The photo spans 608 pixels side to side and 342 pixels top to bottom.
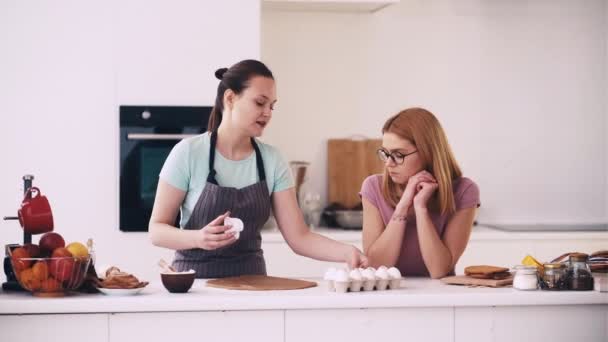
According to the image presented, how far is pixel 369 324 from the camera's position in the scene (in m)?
2.27

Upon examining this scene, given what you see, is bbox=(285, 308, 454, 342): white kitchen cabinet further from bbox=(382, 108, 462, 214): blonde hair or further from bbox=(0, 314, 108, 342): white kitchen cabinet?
bbox=(382, 108, 462, 214): blonde hair

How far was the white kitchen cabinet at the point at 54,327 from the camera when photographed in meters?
2.17

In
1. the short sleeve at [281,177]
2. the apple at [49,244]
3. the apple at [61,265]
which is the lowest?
the apple at [61,265]

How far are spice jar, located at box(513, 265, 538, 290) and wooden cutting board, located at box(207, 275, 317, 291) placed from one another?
0.57 meters

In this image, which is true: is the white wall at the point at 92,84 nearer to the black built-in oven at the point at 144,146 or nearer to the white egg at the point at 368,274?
the black built-in oven at the point at 144,146

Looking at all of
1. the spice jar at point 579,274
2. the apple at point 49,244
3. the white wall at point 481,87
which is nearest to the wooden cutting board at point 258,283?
the apple at point 49,244

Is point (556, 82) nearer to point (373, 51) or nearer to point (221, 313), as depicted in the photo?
point (373, 51)

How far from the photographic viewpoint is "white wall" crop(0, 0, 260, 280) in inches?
166

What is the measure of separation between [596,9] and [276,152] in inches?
116

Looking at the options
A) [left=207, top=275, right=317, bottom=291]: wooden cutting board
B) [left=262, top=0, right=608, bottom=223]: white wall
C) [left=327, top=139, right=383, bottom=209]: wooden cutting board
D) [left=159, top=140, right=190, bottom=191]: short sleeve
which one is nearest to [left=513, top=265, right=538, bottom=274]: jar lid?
[left=207, top=275, right=317, bottom=291]: wooden cutting board

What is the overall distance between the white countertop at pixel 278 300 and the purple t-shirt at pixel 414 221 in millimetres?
503

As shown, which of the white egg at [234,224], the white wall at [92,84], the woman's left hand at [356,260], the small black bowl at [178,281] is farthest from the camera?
the white wall at [92,84]

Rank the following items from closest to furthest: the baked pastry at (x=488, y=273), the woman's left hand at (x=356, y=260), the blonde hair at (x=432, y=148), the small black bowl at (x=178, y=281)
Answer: the small black bowl at (x=178, y=281)
the baked pastry at (x=488, y=273)
the woman's left hand at (x=356, y=260)
the blonde hair at (x=432, y=148)

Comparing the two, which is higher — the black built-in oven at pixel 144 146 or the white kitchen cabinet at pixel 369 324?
the black built-in oven at pixel 144 146
